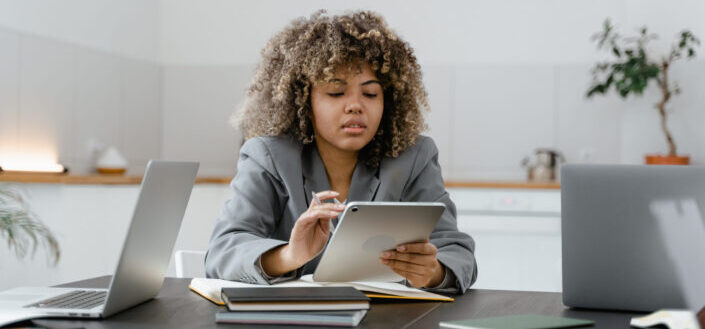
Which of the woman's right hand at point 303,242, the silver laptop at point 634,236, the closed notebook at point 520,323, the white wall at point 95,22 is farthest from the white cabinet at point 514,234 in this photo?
the closed notebook at point 520,323

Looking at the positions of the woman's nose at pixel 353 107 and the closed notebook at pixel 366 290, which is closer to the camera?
the closed notebook at pixel 366 290

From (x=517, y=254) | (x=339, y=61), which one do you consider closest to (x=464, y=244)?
(x=339, y=61)

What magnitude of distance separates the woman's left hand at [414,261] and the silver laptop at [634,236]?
24 centimetres

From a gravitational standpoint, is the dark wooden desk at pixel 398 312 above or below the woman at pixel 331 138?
below

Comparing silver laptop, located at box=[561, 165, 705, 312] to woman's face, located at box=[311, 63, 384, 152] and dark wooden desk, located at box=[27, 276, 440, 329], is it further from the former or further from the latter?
woman's face, located at box=[311, 63, 384, 152]

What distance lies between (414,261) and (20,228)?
6.93ft

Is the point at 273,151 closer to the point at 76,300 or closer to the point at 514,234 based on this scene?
the point at 76,300

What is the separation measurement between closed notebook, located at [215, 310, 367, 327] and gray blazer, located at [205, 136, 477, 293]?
1.59ft

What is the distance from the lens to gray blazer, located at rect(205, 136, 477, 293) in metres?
1.59

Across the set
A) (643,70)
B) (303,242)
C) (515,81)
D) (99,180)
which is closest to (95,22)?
(99,180)

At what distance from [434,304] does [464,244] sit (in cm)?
41

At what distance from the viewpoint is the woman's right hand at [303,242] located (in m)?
1.26

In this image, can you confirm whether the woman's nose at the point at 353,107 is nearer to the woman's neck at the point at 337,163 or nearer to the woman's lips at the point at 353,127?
the woman's lips at the point at 353,127

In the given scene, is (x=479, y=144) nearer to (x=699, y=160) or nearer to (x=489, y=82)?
(x=489, y=82)
